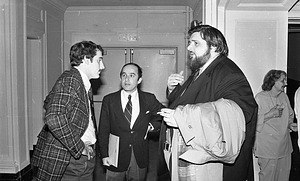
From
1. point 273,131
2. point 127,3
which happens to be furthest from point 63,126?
point 127,3

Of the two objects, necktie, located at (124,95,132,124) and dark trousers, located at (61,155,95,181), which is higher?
necktie, located at (124,95,132,124)

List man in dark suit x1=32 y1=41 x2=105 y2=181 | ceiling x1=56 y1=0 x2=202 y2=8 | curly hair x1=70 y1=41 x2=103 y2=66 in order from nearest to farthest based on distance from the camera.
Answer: man in dark suit x1=32 y1=41 x2=105 y2=181 → curly hair x1=70 y1=41 x2=103 y2=66 → ceiling x1=56 y1=0 x2=202 y2=8

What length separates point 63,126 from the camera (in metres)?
1.92

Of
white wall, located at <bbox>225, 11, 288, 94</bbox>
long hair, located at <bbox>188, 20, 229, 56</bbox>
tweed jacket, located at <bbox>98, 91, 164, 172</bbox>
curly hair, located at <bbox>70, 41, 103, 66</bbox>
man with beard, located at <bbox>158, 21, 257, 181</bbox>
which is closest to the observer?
man with beard, located at <bbox>158, 21, 257, 181</bbox>

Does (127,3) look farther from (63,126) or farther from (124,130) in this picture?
(63,126)

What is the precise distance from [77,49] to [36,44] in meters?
2.92

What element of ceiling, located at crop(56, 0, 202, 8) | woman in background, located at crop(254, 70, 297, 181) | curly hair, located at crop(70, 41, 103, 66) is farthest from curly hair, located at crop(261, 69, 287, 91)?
ceiling, located at crop(56, 0, 202, 8)

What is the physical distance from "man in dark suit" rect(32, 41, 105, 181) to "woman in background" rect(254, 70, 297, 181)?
1.82m

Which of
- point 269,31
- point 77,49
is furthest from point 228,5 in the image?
point 77,49

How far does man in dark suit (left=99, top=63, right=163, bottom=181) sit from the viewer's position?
2.56m

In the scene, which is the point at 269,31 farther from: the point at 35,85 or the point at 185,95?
the point at 35,85

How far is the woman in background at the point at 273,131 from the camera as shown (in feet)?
10.6

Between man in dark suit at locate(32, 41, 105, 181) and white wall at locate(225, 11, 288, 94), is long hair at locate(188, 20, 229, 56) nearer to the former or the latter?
man in dark suit at locate(32, 41, 105, 181)

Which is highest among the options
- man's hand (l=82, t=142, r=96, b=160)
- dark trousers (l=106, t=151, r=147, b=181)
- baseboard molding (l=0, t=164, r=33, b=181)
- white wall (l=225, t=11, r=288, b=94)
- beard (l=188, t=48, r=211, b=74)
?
white wall (l=225, t=11, r=288, b=94)
